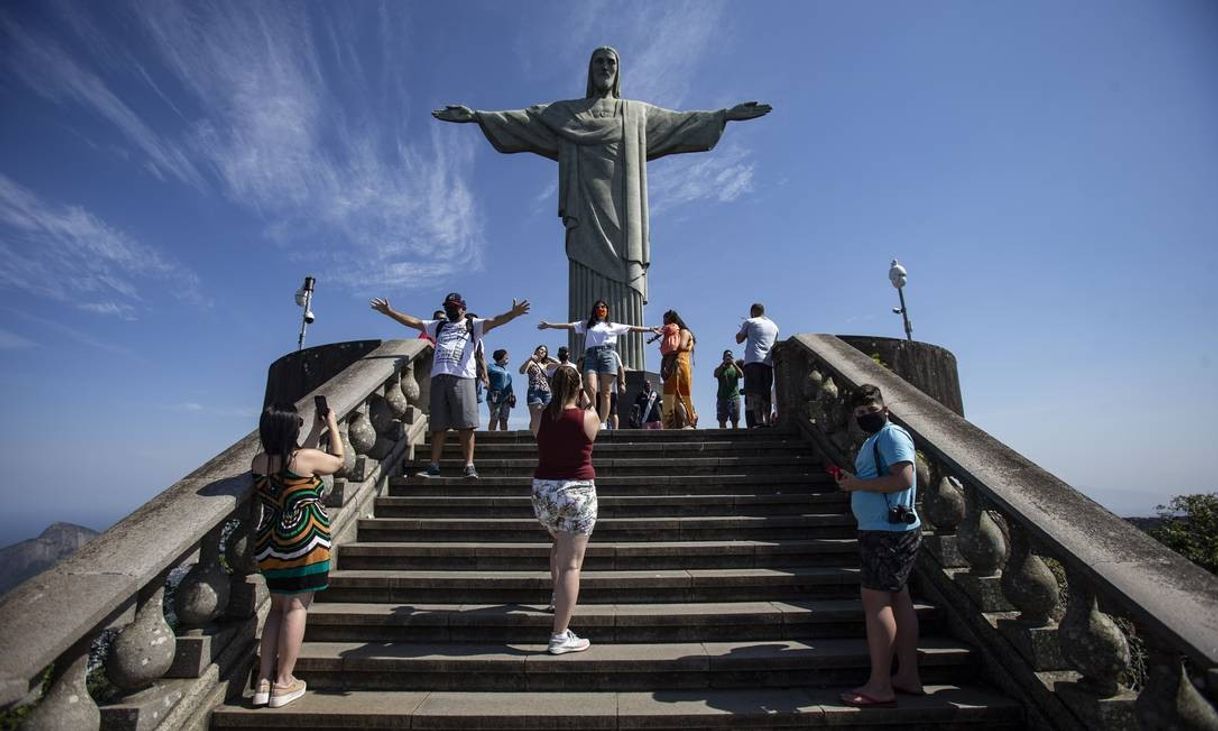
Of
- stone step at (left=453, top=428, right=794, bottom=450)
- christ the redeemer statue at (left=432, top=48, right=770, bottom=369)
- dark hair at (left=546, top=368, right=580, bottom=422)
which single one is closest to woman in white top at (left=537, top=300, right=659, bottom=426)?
stone step at (left=453, top=428, right=794, bottom=450)

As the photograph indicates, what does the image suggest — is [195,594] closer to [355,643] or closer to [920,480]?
[355,643]

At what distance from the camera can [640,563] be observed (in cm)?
446

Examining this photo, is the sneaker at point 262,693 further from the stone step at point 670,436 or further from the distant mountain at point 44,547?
the distant mountain at point 44,547

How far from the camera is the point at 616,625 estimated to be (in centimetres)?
377

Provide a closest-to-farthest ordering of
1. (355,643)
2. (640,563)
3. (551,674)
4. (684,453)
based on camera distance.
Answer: (551,674)
(355,643)
(640,563)
(684,453)

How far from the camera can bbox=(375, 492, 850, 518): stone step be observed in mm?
5164

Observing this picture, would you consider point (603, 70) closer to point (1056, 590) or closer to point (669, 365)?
point (669, 365)

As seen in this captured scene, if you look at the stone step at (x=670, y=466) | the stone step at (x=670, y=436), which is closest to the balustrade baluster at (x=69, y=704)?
the stone step at (x=670, y=466)

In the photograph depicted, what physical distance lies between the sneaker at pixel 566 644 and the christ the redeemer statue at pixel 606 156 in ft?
23.3

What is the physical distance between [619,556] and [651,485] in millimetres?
1193

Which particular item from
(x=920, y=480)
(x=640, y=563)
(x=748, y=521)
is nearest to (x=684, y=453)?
(x=748, y=521)

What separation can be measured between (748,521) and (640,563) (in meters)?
0.98

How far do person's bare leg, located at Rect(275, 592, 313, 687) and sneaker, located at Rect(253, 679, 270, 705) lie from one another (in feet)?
0.18

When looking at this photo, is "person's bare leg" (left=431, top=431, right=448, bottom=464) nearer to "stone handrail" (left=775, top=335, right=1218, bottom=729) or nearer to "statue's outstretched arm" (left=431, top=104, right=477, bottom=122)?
"stone handrail" (left=775, top=335, right=1218, bottom=729)
